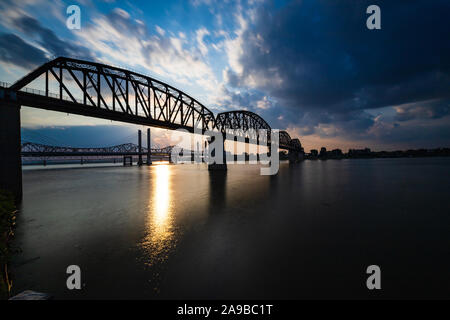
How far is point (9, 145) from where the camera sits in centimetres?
1477

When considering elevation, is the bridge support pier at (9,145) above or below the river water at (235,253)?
above

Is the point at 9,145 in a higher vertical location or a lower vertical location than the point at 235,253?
higher

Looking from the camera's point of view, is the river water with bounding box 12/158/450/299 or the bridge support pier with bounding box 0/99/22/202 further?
the bridge support pier with bounding box 0/99/22/202

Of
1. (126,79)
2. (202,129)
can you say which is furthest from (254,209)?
(202,129)

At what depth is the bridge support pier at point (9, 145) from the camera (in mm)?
14562

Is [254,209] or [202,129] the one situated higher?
[202,129]

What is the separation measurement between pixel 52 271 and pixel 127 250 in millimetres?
2260

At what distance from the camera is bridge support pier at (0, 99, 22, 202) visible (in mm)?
14562

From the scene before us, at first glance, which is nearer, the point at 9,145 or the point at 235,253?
the point at 235,253

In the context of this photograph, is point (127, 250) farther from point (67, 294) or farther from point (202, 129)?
point (202, 129)

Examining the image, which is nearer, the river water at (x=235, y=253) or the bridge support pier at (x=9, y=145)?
the river water at (x=235, y=253)

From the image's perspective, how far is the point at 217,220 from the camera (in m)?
10.9

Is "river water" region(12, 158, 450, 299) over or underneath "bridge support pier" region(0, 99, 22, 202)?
underneath
